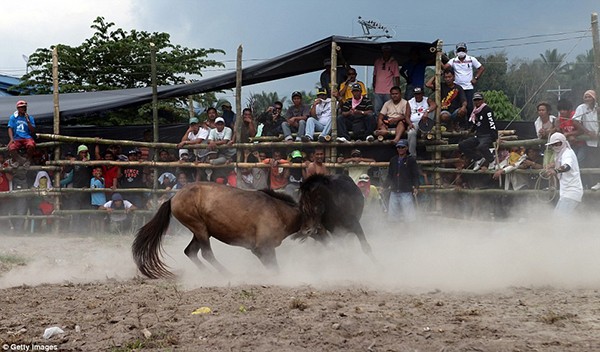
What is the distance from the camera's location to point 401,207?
1280cm

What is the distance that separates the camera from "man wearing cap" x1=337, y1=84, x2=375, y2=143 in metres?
13.9

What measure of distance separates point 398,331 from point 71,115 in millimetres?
12260

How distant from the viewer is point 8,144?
1507 cm

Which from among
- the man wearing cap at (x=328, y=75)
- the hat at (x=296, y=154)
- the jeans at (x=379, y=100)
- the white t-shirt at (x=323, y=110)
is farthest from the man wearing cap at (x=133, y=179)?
the jeans at (x=379, y=100)

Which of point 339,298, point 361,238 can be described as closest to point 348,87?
point 361,238

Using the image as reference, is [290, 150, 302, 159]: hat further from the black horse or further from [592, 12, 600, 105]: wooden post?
[592, 12, 600, 105]: wooden post

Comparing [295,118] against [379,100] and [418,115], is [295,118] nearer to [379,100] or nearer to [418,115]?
[379,100]

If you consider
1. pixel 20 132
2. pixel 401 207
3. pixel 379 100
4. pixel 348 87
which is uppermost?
pixel 348 87

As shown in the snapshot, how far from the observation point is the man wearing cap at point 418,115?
13.4m

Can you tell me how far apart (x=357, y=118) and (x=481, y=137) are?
2410 millimetres

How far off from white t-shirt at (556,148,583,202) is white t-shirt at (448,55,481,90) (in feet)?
12.1

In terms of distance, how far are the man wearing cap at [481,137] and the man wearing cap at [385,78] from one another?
197 cm

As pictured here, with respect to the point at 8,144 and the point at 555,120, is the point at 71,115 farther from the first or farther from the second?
the point at 555,120

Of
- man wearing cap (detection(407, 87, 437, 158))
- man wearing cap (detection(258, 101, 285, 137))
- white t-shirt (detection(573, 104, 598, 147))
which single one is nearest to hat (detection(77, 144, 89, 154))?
man wearing cap (detection(258, 101, 285, 137))
